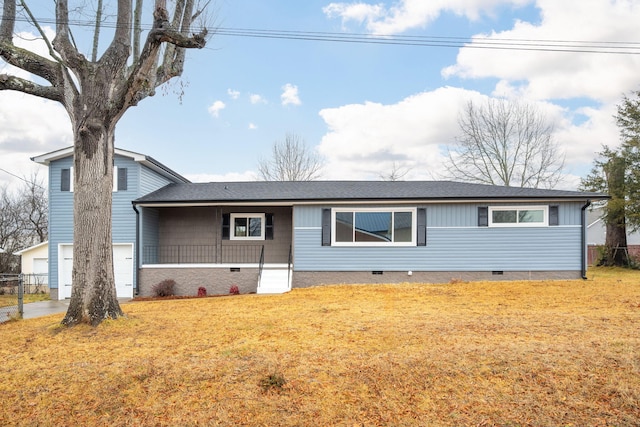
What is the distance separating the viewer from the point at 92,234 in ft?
22.7

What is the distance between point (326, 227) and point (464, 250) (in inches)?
174

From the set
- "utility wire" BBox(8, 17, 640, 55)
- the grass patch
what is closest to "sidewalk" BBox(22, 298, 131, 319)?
the grass patch

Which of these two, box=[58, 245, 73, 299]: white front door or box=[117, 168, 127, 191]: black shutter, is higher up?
box=[117, 168, 127, 191]: black shutter

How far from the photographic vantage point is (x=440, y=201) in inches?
499

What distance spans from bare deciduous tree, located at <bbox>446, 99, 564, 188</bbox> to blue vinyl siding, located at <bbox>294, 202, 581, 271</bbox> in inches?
586

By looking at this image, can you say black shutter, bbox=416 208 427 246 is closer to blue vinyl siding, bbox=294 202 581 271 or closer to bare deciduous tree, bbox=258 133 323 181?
blue vinyl siding, bbox=294 202 581 271

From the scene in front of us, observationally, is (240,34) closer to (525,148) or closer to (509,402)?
(509,402)

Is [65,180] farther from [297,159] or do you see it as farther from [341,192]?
[297,159]

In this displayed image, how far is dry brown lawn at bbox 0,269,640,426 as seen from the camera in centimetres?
376

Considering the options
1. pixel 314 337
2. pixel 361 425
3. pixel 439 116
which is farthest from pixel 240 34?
pixel 439 116

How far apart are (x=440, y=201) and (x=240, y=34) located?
26.1 ft

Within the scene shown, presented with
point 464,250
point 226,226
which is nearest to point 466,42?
point 464,250

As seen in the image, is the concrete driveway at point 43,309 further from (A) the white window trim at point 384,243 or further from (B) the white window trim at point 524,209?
(B) the white window trim at point 524,209

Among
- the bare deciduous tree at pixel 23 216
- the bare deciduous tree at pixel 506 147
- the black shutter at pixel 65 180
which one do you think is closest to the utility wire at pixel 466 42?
the black shutter at pixel 65 180
